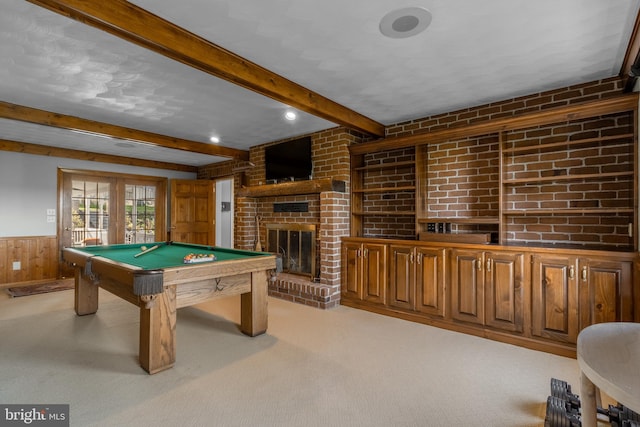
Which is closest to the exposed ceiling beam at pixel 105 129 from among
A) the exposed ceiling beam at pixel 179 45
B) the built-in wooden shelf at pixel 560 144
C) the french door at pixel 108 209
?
the french door at pixel 108 209

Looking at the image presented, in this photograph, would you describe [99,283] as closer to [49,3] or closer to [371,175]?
[49,3]

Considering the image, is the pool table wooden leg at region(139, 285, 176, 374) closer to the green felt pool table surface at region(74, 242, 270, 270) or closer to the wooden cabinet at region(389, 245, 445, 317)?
the green felt pool table surface at region(74, 242, 270, 270)

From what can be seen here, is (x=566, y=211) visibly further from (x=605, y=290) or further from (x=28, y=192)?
(x=28, y=192)

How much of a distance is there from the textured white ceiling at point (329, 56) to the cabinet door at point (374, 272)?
1.62 meters

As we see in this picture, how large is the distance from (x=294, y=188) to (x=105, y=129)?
255 cm

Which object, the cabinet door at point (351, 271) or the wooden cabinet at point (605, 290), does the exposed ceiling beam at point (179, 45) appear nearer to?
the cabinet door at point (351, 271)

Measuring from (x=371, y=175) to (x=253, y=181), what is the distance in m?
2.12

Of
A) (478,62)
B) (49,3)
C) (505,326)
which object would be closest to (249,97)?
(49,3)

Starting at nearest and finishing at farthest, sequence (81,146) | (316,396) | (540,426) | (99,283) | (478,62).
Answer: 1. (540,426)
2. (316,396)
3. (478,62)
4. (99,283)
5. (81,146)

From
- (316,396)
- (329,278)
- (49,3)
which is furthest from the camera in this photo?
(329,278)

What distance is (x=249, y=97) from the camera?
315 cm

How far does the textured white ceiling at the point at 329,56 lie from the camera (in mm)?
1821

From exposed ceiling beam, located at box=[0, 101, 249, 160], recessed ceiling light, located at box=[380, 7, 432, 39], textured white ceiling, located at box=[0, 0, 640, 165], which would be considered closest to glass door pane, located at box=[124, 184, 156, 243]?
exposed ceiling beam, located at box=[0, 101, 249, 160]

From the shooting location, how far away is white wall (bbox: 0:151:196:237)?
5031 millimetres
